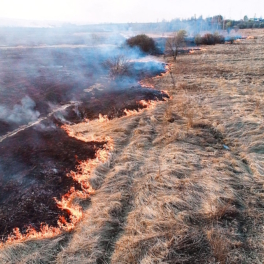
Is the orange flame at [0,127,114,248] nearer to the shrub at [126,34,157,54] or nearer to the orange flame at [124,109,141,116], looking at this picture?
the orange flame at [124,109,141,116]

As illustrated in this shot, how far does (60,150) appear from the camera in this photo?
7.18m

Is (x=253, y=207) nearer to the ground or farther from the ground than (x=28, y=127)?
nearer to the ground

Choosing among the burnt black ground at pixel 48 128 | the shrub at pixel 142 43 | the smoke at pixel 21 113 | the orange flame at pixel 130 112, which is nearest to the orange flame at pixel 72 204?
the burnt black ground at pixel 48 128

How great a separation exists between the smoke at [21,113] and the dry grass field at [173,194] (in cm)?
197

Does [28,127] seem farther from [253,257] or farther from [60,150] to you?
[253,257]

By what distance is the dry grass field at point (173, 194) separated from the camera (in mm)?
3822

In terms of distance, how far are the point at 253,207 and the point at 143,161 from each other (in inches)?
111

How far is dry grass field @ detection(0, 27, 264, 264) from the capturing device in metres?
3.82

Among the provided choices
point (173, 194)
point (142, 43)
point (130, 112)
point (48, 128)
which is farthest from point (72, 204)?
point (142, 43)

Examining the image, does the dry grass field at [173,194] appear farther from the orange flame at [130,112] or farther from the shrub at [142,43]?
the shrub at [142,43]

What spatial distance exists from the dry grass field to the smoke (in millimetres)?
1966

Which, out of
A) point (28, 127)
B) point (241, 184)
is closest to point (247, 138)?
point (241, 184)

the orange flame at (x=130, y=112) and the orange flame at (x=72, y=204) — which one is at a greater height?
the orange flame at (x=130, y=112)

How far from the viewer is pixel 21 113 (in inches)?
378
